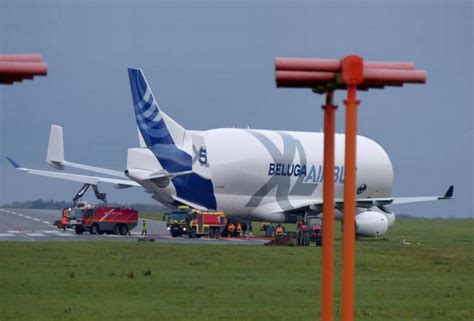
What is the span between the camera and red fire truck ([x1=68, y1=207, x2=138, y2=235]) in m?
67.2

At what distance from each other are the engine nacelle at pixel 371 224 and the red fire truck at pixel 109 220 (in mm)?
11951

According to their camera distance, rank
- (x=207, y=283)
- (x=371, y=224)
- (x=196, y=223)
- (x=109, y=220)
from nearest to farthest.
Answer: (x=207, y=283)
(x=371, y=224)
(x=196, y=223)
(x=109, y=220)

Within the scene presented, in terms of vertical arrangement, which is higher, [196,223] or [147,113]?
[147,113]

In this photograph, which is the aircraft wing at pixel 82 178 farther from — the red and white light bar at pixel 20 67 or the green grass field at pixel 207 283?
the red and white light bar at pixel 20 67

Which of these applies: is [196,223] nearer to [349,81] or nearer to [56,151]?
[56,151]

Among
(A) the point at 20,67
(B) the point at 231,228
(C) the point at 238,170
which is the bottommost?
(A) the point at 20,67

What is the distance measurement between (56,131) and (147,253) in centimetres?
4037

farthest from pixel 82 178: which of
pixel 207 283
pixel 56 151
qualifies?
pixel 207 283

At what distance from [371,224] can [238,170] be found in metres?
7.53

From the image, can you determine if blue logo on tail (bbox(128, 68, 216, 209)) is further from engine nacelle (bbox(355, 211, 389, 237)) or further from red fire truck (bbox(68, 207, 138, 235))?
engine nacelle (bbox(355, 211, 389, 237))

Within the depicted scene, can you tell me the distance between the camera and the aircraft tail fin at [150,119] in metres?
67.0

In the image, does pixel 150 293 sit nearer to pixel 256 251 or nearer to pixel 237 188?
pixel 256 251

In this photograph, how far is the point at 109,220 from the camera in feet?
221

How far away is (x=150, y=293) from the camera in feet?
88.7
